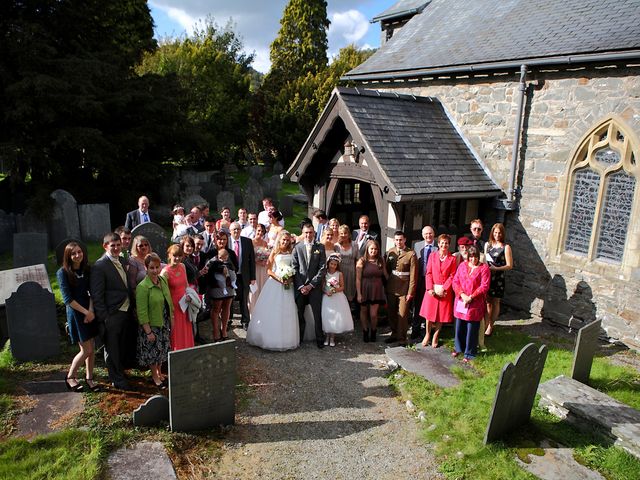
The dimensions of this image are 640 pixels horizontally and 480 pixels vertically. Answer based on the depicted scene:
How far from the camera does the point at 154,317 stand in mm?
5770

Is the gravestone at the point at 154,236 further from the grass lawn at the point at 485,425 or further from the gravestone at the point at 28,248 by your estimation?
the grass lawn at the point at 485,425

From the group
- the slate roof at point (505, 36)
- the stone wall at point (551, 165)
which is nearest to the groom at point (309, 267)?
the stone wall at point (551, 165)

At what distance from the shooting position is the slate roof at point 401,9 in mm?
14845

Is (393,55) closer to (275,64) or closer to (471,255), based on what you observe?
(471,255)

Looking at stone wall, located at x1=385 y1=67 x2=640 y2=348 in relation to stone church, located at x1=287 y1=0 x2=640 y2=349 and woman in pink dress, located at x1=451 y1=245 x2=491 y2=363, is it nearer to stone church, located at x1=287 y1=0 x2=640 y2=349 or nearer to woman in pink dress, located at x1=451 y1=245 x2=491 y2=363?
stone church, located at x1=287 y1=0 x2=640 y2=349

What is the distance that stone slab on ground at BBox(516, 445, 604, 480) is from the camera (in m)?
4.73

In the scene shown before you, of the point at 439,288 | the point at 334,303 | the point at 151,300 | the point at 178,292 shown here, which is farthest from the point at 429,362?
the point at 151,300

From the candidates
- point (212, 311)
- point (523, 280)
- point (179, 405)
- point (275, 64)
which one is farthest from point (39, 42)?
point (275, 64)

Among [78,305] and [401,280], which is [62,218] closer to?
[78,305]

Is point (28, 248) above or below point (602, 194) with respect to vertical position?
→ below

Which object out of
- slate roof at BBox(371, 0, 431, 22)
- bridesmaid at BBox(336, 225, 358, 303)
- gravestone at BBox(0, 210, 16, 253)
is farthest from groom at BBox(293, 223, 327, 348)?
slate roof at BBox(371, 0, 431, 22)

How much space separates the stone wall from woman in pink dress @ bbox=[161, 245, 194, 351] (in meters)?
6.87

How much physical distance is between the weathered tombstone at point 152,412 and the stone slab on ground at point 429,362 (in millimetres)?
3469

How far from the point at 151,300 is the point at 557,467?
491cm
